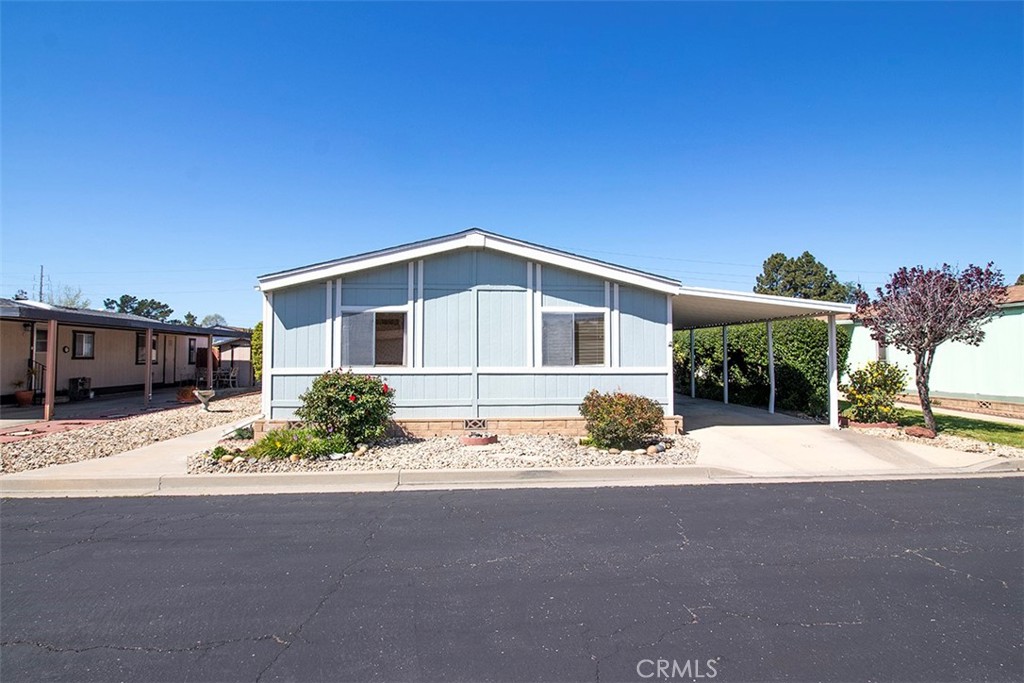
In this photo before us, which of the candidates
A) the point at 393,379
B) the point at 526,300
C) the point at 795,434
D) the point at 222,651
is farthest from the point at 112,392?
the point at 795,434

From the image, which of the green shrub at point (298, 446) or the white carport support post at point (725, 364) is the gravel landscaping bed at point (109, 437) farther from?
the white carport support post at point (725, 364)

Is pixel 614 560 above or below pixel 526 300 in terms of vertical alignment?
below

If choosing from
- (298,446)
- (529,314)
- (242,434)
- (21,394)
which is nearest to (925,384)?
(529,314)

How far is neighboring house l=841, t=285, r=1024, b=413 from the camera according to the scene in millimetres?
14141

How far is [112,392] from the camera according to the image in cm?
1883

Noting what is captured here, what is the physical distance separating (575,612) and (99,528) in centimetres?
489

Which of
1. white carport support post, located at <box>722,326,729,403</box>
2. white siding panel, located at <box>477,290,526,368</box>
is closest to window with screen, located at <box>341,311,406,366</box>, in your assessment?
white siding panel, located at <box>477,290,526,368</box>

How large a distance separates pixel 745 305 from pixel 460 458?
7.02m

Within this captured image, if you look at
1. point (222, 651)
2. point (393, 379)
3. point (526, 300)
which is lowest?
point (222, 651)

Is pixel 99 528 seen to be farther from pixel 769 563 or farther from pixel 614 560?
pixel 769 563

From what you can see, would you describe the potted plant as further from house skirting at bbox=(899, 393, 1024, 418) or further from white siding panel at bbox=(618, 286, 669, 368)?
house skirting at bbox=(899, 393, 1024, 418)

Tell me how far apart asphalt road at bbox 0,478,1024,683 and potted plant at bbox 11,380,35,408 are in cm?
1176

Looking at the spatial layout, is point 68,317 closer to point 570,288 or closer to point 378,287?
point 378,287

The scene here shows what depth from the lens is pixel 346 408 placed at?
29.9 feet
